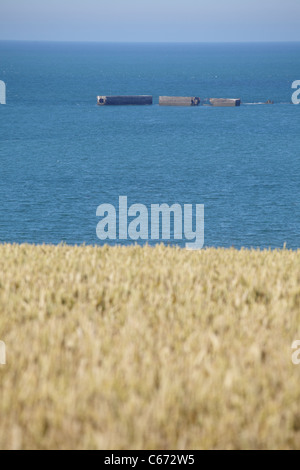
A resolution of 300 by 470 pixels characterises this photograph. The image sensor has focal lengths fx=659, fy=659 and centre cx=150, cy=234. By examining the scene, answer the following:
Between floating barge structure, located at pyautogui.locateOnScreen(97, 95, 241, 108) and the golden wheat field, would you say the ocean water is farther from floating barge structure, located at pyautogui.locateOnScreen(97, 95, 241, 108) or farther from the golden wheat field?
the golden wheat field

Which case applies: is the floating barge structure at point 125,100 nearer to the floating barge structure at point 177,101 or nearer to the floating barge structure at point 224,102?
the floating barge structure at point 177,101

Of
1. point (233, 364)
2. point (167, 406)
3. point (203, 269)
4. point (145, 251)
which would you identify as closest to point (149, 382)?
point (167, 406)

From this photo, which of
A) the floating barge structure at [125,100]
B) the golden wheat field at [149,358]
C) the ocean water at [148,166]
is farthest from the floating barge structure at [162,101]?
the golden wheat field at [149,358]

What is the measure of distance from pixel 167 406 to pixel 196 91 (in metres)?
163

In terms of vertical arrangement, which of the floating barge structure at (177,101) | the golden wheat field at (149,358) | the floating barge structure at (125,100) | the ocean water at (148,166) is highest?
the floating barge structure at (125,100)

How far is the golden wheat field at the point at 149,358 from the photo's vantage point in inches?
155

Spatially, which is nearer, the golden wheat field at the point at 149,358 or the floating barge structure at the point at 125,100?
the golden wheat field at the point at 149,358

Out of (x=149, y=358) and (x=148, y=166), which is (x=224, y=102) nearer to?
(x=148, y=166)

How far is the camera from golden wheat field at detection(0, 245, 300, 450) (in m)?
3.93

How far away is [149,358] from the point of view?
4832 millimetres

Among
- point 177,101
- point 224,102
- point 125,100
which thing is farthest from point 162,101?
point 224,102

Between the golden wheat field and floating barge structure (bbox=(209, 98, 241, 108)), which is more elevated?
floating barge structure (bbox=(209, 98, 241, 108))

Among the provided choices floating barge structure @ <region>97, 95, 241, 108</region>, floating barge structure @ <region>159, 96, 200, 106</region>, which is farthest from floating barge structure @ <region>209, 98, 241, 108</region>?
floating barge structure @ <region>159, 96, 200, 106</region>
